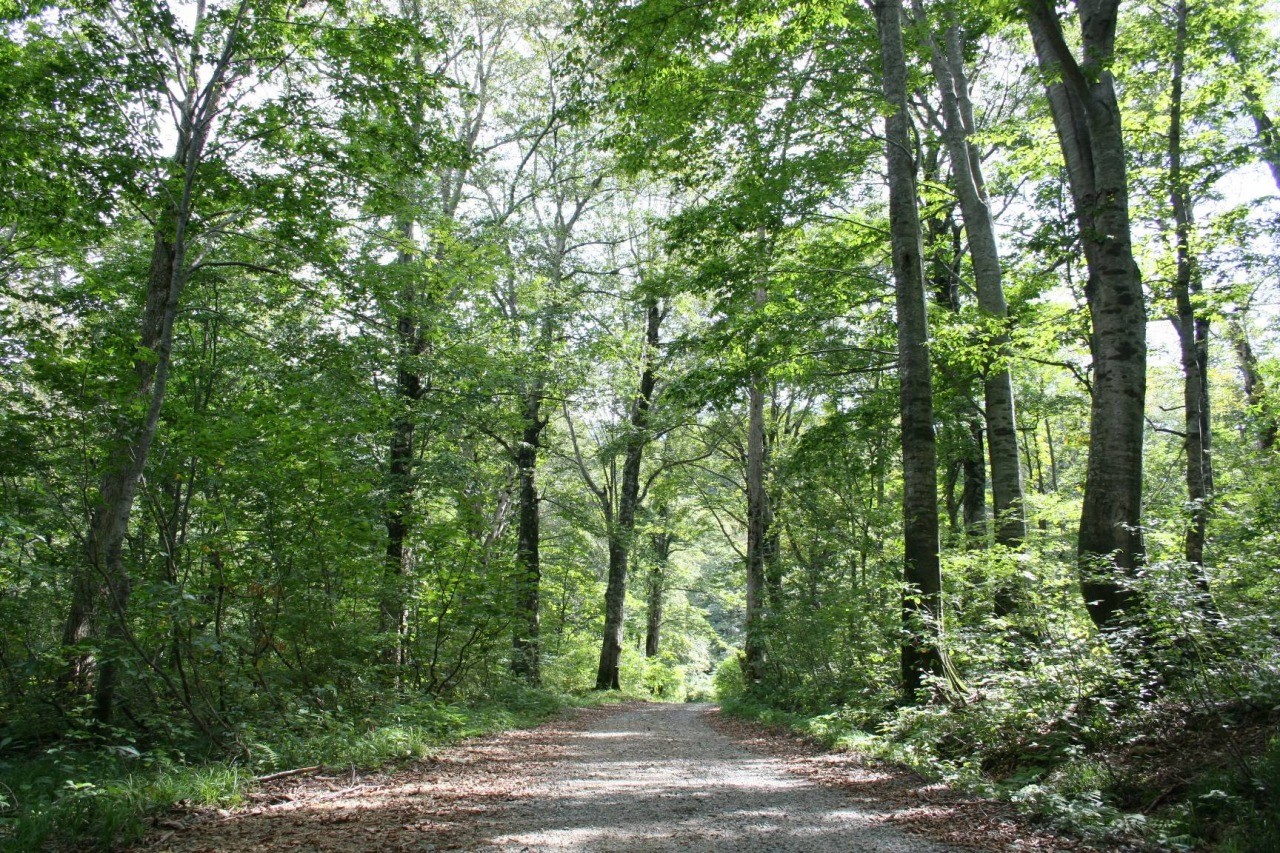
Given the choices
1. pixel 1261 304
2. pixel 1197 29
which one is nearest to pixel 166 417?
pixel 1197 29

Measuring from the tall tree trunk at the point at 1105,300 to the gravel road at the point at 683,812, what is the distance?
10.7ft

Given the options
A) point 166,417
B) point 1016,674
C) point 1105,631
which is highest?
point 166,417

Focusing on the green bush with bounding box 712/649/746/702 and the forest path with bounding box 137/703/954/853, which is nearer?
the forest path with bounding box 137/703/954/853

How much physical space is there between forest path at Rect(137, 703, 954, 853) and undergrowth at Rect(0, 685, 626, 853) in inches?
11.1

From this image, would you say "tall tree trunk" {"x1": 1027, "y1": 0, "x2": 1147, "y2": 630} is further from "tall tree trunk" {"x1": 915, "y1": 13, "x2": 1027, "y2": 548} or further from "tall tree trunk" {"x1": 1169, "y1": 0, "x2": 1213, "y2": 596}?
"tall tree trunk" {"x1": 1169, "y1": 0, "x2": 1213, "y2": 596}

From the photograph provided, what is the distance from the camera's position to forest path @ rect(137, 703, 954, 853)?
13.9 feet

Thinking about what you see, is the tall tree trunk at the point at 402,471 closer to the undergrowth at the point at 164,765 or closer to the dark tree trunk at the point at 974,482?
the undergrowth at the point at 164,765

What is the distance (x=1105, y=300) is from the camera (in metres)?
6.78

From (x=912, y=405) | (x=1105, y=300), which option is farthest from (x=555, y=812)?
(x=1105, y=300)

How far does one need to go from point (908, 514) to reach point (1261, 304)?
10.6 meters

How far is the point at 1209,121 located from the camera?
13492 millimetres

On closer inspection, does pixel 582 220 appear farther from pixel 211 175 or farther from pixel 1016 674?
pixel 1016 674

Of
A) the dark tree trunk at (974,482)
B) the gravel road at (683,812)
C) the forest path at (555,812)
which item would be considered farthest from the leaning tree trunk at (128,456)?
the dark tree trunk at (974,482)

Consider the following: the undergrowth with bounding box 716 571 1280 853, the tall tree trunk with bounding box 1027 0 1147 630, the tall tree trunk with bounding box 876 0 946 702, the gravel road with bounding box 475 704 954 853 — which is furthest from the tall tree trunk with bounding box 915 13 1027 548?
the gravel road with bounding box 475 704 954 853
